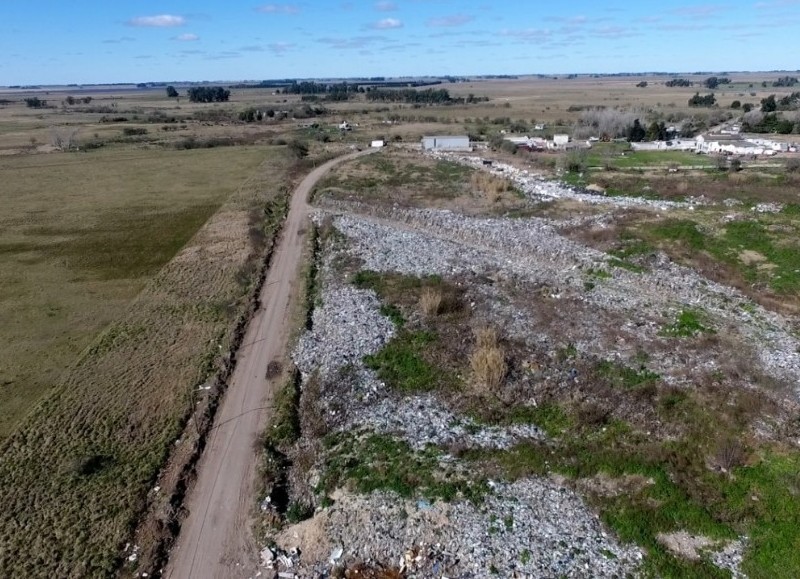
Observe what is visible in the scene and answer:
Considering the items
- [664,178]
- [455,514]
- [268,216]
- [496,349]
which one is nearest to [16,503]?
[455,514]

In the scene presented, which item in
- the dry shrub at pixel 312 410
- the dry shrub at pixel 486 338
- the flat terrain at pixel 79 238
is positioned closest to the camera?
the dry shrub at pixel 312 410

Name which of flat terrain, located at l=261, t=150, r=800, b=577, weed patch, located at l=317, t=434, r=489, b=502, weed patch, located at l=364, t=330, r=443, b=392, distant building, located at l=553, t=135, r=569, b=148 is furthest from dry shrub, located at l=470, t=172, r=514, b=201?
weed patch, located at l=317, t=434, r=489, b=502

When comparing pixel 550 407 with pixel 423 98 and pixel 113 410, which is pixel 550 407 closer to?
pixel 113 410

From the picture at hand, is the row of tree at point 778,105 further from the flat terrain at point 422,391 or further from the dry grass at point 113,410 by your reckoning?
the dry grass at point 113,410

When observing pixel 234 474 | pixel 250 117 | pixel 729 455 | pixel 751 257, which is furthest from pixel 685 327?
pixel 250 117

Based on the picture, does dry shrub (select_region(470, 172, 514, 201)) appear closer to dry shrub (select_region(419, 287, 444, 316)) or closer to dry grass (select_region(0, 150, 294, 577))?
dry grass (select_region(0, 150, 294, 577))

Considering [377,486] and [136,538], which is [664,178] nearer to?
[377,486]

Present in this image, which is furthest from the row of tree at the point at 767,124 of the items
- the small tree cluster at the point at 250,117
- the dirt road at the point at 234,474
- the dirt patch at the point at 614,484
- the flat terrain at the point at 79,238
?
the small tree cluster at the point at 250,117
